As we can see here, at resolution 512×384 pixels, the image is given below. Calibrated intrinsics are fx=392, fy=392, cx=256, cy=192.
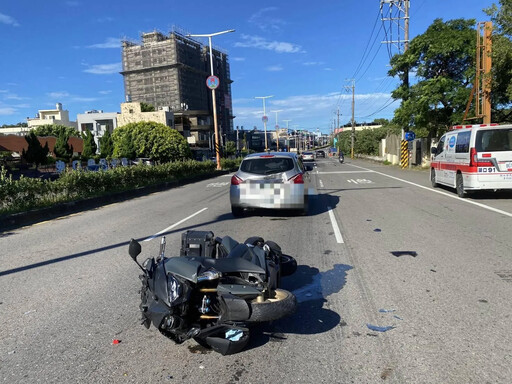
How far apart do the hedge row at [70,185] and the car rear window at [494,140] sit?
41.7 feet

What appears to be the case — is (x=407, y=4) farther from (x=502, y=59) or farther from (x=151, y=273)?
(x=151, y=273)

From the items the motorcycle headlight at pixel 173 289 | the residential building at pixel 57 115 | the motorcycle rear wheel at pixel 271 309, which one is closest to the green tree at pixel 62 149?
the motorcycle headlight at pixel 173 289

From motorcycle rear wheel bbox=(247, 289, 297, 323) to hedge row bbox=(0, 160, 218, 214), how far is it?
986cm

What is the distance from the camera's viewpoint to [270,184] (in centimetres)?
920

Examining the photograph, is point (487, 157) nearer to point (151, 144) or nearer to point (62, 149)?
point (151, 144)

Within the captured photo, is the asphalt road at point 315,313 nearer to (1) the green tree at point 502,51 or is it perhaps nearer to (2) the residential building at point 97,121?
(1) the green tree at point 502,51

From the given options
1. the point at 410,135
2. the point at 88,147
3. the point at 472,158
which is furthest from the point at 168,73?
the point at 472,158

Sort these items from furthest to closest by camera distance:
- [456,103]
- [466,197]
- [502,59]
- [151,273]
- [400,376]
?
[456,103] < [502,59] < [466,197] < [151,273] < [400,376]

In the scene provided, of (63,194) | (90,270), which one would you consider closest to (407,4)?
(63,194)

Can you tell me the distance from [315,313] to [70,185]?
38.5 feet

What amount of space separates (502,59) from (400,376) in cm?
1807

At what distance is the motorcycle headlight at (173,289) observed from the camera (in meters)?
2.95

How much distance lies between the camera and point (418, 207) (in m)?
10.7

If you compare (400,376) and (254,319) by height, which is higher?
(254,319)
